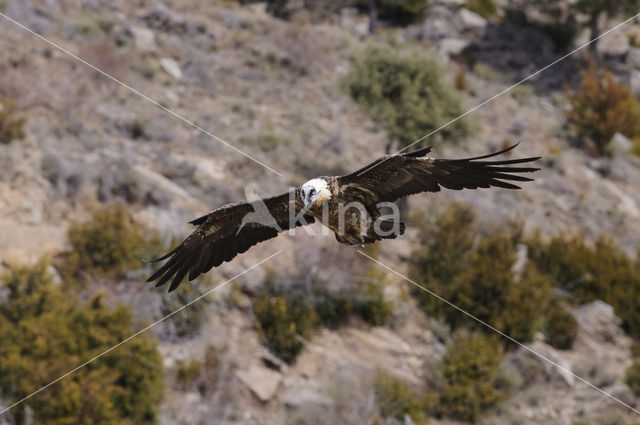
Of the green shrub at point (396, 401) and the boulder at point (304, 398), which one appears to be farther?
the green shrub at point (396, 401)

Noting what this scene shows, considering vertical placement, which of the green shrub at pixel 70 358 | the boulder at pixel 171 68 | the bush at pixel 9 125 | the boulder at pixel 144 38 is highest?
the bush at pixel 9 125

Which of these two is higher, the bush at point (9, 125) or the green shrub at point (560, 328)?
the bush at point (9, 125)

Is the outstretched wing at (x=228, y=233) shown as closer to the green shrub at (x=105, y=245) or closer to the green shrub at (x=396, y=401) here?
the green shrub at (x=105, y=245)

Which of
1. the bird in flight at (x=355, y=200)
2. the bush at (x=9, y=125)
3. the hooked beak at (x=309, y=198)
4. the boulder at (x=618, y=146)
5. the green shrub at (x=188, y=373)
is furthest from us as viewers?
the boulder at (x=618, y=146)

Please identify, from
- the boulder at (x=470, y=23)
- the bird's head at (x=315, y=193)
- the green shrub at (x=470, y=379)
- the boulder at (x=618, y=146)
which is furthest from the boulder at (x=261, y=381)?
the boulder at (x=470, y=23)

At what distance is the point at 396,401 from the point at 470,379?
1719mm

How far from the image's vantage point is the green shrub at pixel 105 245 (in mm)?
11008

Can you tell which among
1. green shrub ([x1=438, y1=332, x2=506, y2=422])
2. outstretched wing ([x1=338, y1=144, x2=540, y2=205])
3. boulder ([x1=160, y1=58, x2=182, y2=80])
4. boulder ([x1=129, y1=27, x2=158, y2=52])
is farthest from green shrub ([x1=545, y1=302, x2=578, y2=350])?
boulder ([x1=129, y1=27, x2=158, y2=52])

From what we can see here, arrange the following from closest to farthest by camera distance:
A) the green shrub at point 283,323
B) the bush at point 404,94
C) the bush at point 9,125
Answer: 1. the green shrub at point 283,323
2. the bush at point 9,125
3. the bush at point 404,94

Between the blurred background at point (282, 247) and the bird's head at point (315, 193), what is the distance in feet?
16.4

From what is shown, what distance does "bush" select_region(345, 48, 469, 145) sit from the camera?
1731 cm

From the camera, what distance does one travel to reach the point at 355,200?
20.2 ft

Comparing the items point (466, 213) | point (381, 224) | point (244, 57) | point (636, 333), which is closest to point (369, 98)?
point (466, 213)

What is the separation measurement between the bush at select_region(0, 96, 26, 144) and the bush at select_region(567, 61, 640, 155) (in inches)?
703
